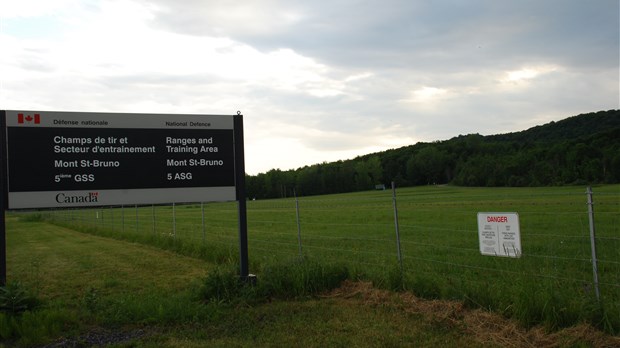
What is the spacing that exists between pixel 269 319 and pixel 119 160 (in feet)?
11.5

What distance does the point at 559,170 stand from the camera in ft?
208

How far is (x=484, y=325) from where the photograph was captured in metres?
5.86

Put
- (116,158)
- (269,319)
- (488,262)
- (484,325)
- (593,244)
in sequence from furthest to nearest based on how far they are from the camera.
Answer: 1. (488,262)
2. (116,158)
3. (269,319)
4. (484,325)
5. (593,244)

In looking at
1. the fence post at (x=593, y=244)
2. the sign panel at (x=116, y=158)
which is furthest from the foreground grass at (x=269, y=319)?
the sign panel at (x=116, y=158)

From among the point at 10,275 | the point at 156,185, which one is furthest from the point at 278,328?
the point at 10,275

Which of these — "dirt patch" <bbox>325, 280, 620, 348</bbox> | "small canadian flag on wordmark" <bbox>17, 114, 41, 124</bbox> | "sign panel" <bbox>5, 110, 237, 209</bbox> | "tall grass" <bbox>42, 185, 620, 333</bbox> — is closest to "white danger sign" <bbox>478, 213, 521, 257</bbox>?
"tall grass" <bbox>42, 185, 620, 333</bbox>

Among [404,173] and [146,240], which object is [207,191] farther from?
→ [404,173]

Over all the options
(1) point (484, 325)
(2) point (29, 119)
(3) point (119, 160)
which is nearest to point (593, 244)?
(1) point (484, 325)

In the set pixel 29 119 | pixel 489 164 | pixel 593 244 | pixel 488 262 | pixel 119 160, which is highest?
pixel 489 164

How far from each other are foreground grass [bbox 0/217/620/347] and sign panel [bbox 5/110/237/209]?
4.80ft

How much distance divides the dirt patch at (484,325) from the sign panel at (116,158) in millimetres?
3005

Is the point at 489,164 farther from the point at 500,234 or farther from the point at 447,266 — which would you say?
the point at 500,234

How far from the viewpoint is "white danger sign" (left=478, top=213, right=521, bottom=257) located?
21.4 feet

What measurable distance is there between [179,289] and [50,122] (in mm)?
3443
